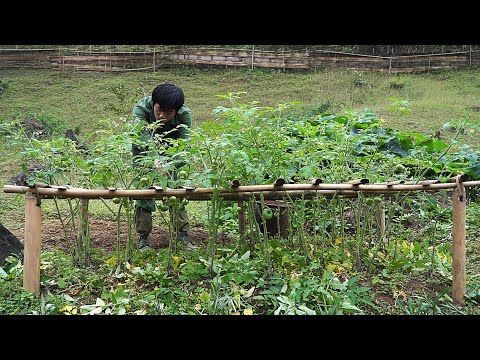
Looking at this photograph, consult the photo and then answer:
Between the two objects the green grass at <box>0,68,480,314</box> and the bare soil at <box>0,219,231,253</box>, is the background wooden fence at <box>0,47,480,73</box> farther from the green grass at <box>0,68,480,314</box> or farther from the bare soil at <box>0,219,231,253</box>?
the bare soil at <box>0,219,231,253</box>

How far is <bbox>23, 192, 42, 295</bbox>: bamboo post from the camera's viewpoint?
121 inches

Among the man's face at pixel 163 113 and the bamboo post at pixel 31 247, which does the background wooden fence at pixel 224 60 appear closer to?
the man's face at pixel 163 113

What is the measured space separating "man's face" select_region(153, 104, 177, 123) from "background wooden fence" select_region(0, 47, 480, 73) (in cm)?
770

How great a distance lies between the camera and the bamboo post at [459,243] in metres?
3.32

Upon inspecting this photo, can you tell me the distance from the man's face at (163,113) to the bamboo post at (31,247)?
1.20 m

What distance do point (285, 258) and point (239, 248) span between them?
0.37 metres

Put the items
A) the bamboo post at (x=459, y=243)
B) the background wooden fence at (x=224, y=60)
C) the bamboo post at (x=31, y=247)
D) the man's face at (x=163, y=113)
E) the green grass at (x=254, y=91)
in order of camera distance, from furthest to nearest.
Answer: the background wooden fence at (x=224, y=60), the green grass at (x=254, y=91), the man's face at (x=163, y=113), the bamboo post at (x=459, y=243), the bamboo post at (x=31, y=247)

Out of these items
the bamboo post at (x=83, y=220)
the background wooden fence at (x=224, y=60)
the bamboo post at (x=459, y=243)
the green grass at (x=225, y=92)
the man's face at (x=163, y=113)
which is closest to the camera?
the bamboo post at (x=459, y=243)

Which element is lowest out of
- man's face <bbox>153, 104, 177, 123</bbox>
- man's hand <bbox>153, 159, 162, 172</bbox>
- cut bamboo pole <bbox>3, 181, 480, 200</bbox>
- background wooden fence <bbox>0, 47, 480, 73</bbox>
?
cut bamboo pole <bbox>3, 181, 480, 200</bbox>

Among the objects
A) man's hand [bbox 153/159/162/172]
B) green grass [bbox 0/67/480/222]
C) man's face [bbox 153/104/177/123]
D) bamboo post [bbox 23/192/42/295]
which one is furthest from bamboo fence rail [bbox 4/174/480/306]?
green grass [bbox 0/67/480/222]

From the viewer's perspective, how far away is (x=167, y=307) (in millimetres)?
3086

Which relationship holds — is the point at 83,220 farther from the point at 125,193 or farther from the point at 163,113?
the point at 163,113

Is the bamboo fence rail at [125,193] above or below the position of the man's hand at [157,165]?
below

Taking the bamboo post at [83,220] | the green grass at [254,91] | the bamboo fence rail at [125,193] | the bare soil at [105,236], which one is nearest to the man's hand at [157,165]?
the bamboo fence rail at [125,193]
